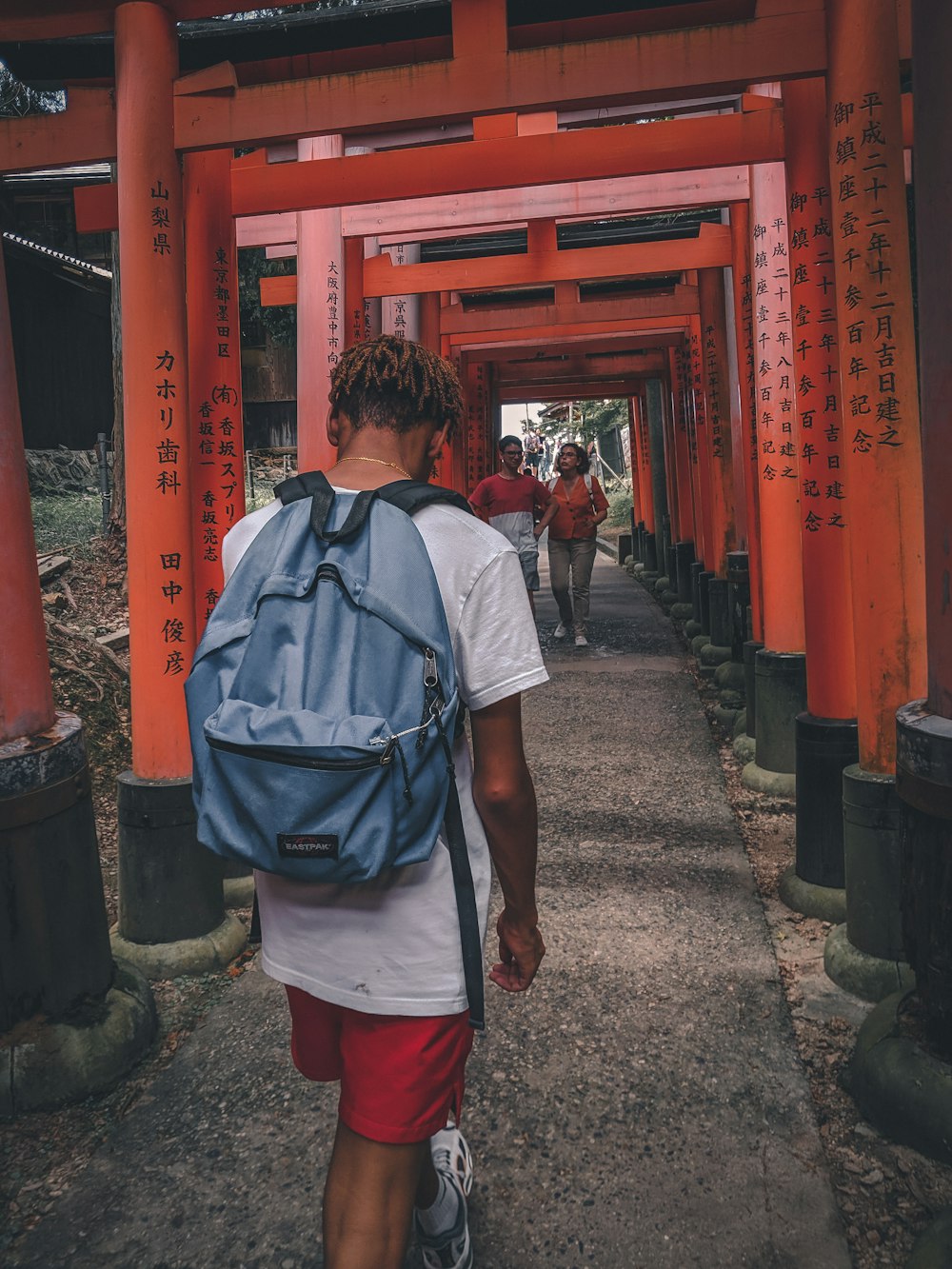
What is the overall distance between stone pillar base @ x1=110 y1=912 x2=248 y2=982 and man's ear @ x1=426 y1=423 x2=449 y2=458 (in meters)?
2.41

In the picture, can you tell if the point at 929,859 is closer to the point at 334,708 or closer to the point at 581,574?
the point at 334,708

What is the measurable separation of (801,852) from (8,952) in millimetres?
2761

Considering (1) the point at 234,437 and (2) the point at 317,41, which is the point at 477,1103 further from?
(2) the point at 317,41

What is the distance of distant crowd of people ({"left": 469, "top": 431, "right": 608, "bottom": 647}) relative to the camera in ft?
28.1

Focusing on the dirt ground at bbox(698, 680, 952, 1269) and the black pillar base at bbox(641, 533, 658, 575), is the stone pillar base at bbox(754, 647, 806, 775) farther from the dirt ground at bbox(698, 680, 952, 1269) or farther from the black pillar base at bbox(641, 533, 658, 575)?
the black pillar base at bbox(641, 533, 658, 575)

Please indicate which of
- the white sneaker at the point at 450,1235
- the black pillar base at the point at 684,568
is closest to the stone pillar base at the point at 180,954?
the white sneaker at the point at 450,1235

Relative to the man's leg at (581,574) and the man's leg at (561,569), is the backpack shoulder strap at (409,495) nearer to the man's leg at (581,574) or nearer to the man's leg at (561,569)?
the man's leg at (561,569)

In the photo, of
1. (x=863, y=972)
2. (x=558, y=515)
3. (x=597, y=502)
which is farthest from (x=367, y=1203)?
(x=597, y=502)

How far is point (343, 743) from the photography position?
4.30ft

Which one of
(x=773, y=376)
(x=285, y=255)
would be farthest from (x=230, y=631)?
(x=285, y=255)

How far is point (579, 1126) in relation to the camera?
2432mm

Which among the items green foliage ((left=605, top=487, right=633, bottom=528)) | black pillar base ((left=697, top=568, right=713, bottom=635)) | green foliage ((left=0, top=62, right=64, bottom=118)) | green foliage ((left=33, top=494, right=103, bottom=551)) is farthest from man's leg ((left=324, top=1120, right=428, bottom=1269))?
green foliage ((left=605, top=487, right=633, bottom=528))

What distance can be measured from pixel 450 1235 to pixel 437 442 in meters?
1.56

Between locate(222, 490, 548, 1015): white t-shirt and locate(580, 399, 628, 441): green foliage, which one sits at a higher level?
locate(580, 399, 628, 441): green foliage
